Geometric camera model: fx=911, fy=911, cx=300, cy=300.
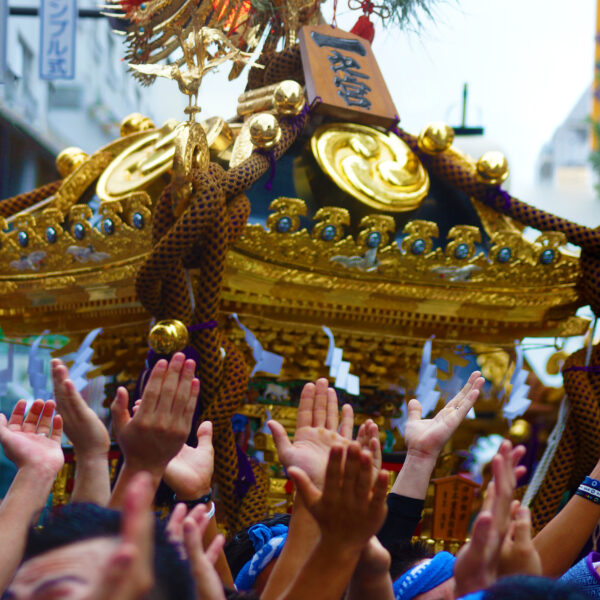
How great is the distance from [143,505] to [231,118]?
272 centimetres

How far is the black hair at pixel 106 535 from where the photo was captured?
3.07 feet

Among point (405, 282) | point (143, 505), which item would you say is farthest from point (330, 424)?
point (405, 282)

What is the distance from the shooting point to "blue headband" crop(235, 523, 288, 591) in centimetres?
156

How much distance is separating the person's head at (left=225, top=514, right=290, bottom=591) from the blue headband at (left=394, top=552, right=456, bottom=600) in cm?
22

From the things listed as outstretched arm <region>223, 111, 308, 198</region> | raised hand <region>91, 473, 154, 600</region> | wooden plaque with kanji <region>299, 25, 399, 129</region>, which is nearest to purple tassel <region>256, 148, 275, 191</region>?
outstretched arm <region>223, 111, 308, 198</region>

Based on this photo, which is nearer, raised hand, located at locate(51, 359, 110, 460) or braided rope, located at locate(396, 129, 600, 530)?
raised hand, located at locate(51, 359, 110, 460)

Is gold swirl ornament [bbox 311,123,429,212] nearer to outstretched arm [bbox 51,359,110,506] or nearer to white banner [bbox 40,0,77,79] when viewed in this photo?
outstretched arm [bbox 51,359,110,506]

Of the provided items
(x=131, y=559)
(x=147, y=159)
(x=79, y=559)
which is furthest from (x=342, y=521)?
(x=147, y=159)

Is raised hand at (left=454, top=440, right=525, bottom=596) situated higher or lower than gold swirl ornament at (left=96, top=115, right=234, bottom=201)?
higher

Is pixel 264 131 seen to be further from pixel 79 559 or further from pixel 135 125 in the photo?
pixel 79 559

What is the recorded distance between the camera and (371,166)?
9.56 ft

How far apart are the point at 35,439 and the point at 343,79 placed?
1861 millimetres

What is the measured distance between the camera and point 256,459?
2867 mm

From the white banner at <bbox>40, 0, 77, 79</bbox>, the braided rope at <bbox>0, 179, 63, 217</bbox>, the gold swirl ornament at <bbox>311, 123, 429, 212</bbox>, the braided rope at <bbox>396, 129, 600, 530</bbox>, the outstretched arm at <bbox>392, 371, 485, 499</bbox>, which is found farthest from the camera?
the white banner at <bbox>40, 0, 77, 79</bbox>
